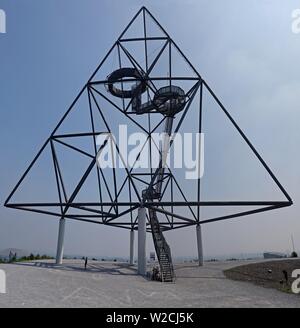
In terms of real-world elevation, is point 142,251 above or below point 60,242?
below

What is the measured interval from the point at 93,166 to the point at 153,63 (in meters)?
11.7

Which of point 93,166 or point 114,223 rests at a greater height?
point 93,166

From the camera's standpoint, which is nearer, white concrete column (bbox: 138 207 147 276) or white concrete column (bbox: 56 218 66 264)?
white concrete column (bbox: 138 207 147 276)

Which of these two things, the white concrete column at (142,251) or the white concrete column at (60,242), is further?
the white concrete column at (60,242)

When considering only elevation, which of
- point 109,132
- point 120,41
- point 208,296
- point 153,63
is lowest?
point 208,296

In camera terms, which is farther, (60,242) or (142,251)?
(60,242)

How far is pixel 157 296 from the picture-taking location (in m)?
10.1

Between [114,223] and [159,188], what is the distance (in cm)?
718
